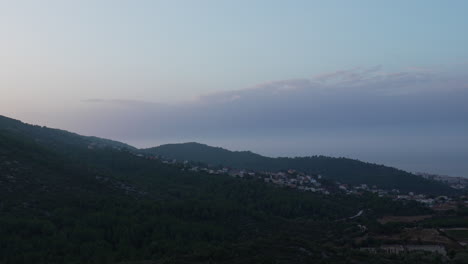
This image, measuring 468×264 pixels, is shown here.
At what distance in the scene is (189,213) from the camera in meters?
25.6

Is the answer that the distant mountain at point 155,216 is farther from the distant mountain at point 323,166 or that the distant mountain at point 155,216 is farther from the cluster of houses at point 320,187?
the distant mountain at point 323,166

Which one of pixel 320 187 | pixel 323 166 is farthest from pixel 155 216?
pixel 323 166

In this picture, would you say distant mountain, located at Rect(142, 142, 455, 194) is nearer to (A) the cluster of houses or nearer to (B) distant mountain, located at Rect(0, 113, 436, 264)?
(A) the cluster of houses

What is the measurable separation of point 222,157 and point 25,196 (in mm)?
57155

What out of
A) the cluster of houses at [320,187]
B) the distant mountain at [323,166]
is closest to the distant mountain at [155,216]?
the cluster of houses at [320,187]

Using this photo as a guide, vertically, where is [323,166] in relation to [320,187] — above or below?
above

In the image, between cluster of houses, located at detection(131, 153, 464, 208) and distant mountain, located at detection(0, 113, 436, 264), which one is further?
cluster of houses, located at detection(131, 153, 464, 208)

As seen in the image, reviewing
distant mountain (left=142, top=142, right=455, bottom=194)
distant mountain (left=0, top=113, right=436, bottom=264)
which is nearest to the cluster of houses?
distant mountain (left=0, top=113, right=436, bottom=264)

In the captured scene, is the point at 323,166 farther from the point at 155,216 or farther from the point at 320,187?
the point at 155,216

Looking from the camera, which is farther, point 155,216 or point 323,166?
point 323,166

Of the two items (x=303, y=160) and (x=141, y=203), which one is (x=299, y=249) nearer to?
(x=141, y=203)

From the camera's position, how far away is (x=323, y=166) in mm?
A: 72125

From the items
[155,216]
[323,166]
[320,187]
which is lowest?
[155,216]

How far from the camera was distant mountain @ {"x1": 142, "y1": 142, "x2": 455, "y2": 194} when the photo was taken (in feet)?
192
